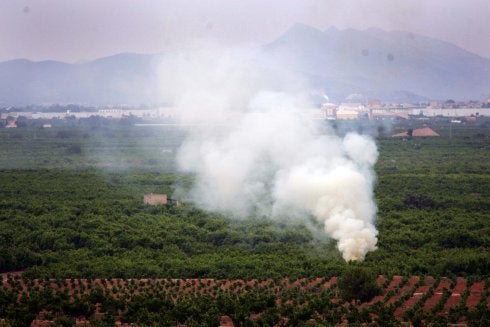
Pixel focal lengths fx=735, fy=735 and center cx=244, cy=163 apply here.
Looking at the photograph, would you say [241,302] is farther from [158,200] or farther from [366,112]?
[366,112]

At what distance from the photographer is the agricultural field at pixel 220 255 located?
68.8 ft

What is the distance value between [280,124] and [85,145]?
51.8 meters

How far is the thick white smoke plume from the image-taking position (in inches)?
1118

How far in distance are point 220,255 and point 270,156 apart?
24.1ft

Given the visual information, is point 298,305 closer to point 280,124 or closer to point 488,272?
point 488,272

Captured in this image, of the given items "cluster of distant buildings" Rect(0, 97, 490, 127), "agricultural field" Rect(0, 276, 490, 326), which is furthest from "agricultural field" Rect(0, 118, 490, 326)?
"cluster of distant buildings" Rect(0, 97, 490, 127)

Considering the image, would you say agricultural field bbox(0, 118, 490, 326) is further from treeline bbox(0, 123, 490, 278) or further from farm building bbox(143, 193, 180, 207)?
farm building bbox(143, 193, 180, 207)

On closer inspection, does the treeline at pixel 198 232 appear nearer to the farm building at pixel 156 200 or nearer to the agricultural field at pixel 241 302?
the farm building at pixel 156 200

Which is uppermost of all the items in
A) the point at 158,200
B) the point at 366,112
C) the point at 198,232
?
the point at 366,112

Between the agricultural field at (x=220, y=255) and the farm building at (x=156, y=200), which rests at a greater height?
the farm building at (x=156, y=200)

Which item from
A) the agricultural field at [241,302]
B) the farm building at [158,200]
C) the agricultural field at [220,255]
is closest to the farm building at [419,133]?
the agricultural field at [220,255]

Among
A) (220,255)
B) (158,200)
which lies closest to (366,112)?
(158,200)

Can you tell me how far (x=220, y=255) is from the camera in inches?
1117

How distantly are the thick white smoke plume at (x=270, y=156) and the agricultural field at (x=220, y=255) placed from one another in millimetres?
1049
